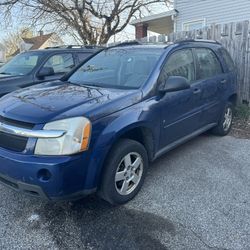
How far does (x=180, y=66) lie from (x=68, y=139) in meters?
2.21

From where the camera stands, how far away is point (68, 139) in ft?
8.73

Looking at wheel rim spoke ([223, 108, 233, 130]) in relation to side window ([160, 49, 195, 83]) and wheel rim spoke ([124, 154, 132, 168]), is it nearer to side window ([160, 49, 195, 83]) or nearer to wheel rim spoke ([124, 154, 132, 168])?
side window ([160, 49, 195, 83])

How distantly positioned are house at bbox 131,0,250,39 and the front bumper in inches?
472

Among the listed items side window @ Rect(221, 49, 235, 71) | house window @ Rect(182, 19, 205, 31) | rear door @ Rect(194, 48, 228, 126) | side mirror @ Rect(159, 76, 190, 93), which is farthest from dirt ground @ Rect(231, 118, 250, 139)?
house window @ Rect(182, 19, 205, 31)

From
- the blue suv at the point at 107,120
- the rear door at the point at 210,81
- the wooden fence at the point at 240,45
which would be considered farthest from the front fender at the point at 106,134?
the wooden fence at the point at 240,45

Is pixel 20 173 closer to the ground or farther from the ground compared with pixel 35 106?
closer to the ground

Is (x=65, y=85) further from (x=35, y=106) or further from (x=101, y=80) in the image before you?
(x=35, y=106)

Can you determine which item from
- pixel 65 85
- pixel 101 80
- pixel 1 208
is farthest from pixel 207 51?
pixel 1 208

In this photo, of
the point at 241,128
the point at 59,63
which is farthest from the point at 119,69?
the point at 241,128

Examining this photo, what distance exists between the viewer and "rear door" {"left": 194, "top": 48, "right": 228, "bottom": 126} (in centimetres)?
458

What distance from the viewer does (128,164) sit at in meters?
3.25

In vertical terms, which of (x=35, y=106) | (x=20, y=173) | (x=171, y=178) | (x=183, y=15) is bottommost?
(x=171, y=178)

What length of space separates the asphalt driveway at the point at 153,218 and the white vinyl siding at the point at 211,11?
10425 mm

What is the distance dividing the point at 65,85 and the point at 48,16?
17.0m
